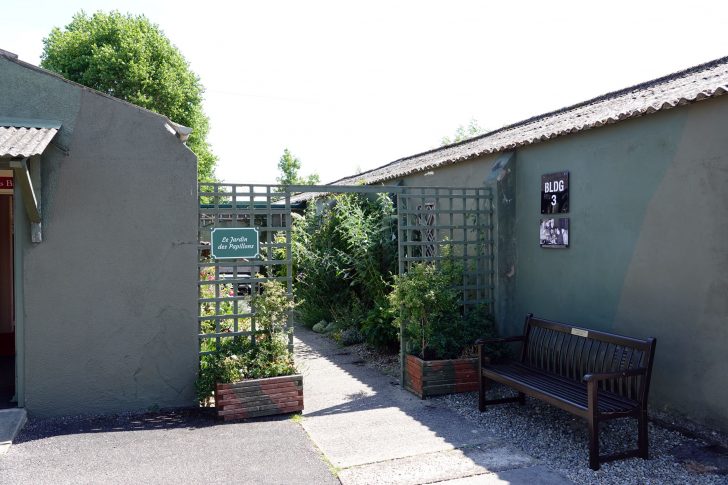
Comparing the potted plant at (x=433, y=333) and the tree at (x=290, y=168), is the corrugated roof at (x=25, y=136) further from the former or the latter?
the tree at (x=290, y=168)

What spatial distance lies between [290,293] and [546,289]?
3182mm

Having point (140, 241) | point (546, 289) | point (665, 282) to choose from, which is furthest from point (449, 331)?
point (140, 241)

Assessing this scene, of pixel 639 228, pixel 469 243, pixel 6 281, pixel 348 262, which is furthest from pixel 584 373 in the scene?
pixel 6 281

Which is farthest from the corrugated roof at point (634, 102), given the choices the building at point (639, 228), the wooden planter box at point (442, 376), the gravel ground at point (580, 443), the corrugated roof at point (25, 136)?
the corrugated roof at point (25, 136)

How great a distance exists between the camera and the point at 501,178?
7414mm

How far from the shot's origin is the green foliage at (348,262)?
9578mm

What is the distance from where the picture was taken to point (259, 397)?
5938 millimetres

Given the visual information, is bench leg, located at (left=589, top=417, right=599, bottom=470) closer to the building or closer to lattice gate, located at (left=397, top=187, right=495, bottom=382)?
the building

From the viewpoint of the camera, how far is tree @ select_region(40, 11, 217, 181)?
2002cm

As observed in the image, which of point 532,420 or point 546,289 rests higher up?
point 546,289

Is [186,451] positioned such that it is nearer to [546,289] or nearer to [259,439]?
[259,439]

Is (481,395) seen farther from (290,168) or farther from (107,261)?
(290,168)

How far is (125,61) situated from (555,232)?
18421mm

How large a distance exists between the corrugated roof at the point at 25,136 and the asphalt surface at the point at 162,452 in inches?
104
